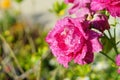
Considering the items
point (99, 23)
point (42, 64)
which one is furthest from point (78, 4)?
point (42, 64)

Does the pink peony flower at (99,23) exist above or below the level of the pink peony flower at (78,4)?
below

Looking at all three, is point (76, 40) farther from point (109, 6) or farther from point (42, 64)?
point (42, 64)

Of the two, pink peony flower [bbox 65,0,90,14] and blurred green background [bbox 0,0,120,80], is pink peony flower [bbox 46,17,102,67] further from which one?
blurred green background [bbox 0,0,120,80]

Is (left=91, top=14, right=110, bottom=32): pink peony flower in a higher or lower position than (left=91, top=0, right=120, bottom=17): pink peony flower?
Answer: lower

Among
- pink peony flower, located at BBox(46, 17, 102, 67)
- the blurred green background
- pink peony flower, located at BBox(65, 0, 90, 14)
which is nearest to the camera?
pink peony flower, located at BBox(46, 17, 102, 67)

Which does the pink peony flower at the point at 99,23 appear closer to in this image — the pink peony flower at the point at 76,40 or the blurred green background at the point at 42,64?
the pink peony flower at the point at 76,40

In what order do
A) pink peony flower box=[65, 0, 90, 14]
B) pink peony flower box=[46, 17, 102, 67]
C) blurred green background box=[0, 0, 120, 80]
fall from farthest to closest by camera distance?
blurred green background box=[0, 0, 120, 80], pink peony flower box=[65, 0, 90, 14], pink peony flower box=[46, 17, 102, 67]

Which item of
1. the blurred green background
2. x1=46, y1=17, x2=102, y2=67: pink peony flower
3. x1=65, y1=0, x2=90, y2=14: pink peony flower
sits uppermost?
x1=65, y1=0, x2=90, y2=14: pink peony flower

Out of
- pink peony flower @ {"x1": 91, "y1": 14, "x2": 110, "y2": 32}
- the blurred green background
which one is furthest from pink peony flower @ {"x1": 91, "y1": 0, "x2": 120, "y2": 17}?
the blurred green background

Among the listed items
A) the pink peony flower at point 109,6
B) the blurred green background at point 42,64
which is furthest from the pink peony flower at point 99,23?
the blurred green background at point 42,64
